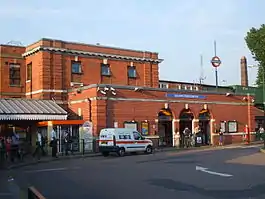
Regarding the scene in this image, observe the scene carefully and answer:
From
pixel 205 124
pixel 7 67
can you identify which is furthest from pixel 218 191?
pixel 7 67

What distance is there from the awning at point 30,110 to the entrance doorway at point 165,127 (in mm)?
9023

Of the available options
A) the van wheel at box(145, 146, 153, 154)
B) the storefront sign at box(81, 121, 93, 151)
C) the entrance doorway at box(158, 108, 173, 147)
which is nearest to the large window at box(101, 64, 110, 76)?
the entrance doorway at box(158, 108, 173, 147)

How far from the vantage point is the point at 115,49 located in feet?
148

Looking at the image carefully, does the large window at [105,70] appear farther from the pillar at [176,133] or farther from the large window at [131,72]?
the pillar at [176,133]

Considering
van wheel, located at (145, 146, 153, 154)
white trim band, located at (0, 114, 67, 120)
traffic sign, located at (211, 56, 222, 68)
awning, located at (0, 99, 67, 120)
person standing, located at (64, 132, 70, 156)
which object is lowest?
van wheel, located at (145, 146, 153, 154)

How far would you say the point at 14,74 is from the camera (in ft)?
142

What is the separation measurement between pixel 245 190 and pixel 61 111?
84.5 ft

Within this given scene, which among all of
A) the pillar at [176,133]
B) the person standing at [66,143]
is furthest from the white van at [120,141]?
the pillar at [176,133]

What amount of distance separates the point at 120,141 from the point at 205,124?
50.3 ft

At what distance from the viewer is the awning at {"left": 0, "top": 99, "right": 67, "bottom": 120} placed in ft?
110

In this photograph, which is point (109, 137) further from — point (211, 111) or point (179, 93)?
point (211, 111)

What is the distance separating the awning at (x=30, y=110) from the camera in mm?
33438

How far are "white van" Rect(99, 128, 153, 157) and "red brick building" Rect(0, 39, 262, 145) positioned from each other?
4093 millimetres

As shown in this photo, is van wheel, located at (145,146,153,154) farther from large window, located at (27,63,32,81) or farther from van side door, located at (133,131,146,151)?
large window, located at (27,63,32,81)
